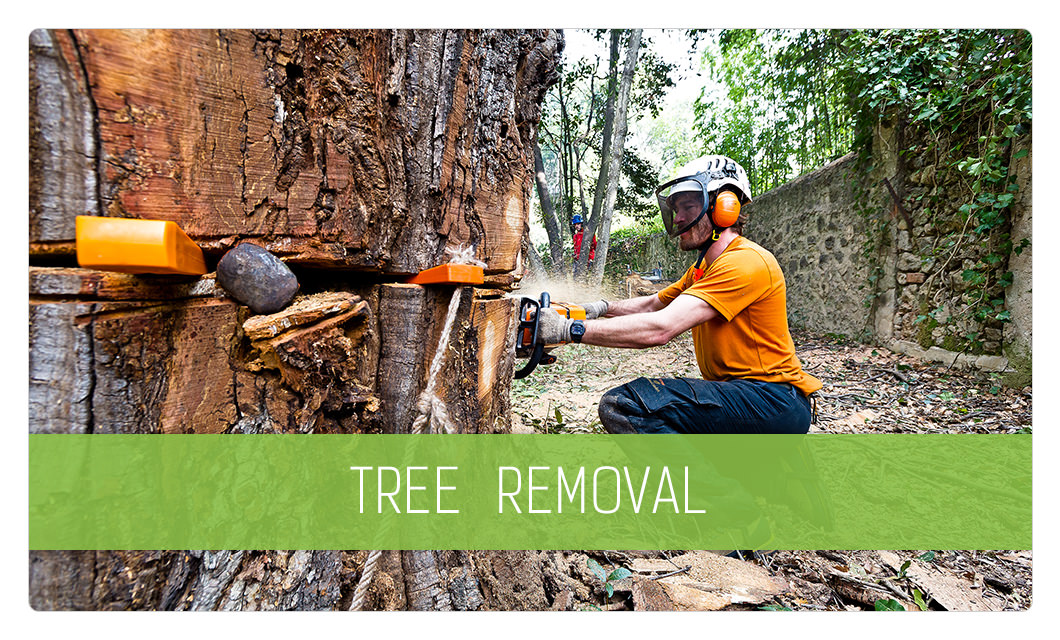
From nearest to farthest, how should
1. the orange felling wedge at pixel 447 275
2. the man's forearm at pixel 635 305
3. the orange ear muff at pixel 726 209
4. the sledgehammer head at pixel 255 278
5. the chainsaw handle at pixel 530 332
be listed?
1. the sledgehammer head at pixel 255 278
2. the orange felling wedge at pixel 447 275
3. the chainsaw handle at pixel 530 332
4. the orange ear muff at pixel 726 209
5. the man's forearm at pixel 635 305

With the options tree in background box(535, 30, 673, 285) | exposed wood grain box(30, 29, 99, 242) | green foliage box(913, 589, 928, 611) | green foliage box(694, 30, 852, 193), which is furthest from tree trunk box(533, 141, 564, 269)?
exposed wood grain box(30, 29, 99, 242)

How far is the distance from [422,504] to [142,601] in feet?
1.61

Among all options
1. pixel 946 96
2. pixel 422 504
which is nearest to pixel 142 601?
pixel 422 504

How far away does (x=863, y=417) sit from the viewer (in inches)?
120

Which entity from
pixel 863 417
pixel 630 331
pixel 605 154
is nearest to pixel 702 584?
pixel 630 331

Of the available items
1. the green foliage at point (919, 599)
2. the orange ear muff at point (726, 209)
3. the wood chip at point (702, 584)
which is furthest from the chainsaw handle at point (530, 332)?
the green foliage at point (919, 599)

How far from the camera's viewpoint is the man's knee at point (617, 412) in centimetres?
168

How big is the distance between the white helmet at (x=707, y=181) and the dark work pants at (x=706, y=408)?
65 centimetres

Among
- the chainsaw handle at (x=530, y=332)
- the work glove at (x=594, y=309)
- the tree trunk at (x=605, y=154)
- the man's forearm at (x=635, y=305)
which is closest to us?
the chainsaw handle at (x=530, y=332)

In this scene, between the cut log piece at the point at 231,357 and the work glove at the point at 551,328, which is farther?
the work glove at the point at 551,328

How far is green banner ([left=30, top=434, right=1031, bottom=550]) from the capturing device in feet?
2.49

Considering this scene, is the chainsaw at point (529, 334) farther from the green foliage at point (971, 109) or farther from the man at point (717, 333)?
the green foliage at point (971, 109)

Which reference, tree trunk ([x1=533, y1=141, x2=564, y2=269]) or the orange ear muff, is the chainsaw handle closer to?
the orange ear muff

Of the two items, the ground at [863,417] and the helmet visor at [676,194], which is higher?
the helmet visor at [676,194]
